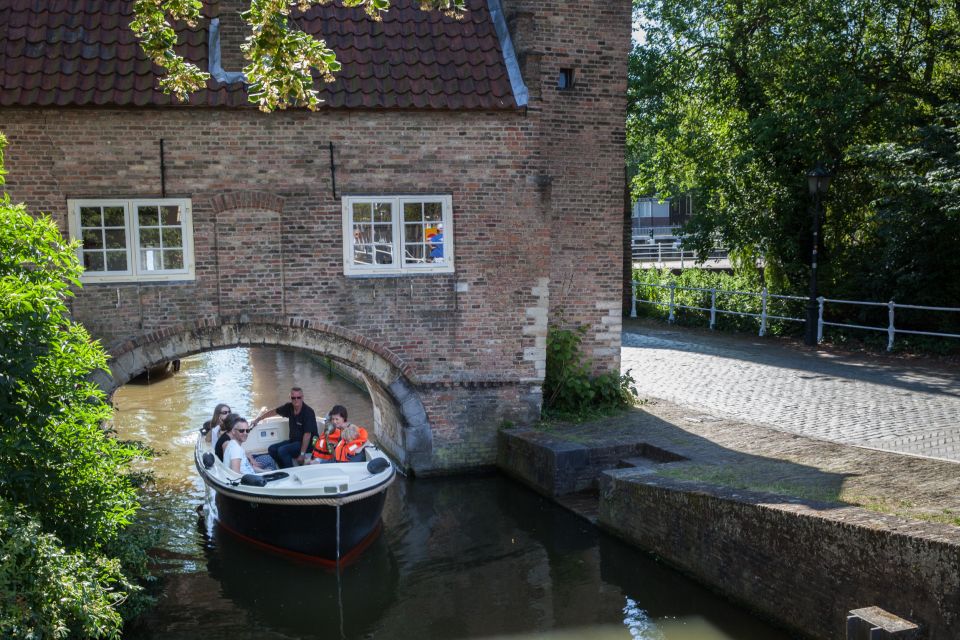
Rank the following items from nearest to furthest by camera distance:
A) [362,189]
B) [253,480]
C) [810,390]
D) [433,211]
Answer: [253,480], [362,189], [433,211], [810,390]

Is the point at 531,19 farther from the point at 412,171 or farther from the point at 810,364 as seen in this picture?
the point at 810,364

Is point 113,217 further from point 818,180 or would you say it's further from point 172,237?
point 818,180

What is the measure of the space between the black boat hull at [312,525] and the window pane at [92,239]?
13.1 ft

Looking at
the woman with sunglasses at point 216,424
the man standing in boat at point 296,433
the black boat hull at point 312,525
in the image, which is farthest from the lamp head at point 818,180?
the woman with sunglasses at point 216,424

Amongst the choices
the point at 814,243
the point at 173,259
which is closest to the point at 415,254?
the point at 173,259

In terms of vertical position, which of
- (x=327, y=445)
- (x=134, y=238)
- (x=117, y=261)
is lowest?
(x=327, y=445)

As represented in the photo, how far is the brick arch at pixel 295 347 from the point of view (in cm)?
1280

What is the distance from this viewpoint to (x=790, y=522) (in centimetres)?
838

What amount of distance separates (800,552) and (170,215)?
30.6 feet

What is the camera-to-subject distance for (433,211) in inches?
534

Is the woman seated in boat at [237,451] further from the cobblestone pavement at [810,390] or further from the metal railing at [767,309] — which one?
the metal railing at [767,309]

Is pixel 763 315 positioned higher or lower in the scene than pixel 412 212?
lower

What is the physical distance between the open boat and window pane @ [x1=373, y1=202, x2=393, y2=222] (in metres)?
3.62

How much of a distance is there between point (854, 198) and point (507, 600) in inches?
652
